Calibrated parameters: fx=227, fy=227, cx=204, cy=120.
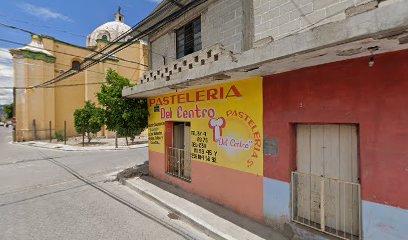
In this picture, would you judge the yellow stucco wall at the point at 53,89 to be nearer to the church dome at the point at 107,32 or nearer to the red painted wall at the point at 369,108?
the church dome at the point at 107,32

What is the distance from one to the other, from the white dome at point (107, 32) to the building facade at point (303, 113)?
29.5 m

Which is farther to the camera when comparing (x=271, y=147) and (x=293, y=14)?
(x=293, y=14)

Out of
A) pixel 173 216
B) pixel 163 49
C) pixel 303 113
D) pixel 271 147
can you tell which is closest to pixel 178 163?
pixel 173 216

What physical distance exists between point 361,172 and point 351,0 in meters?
2.85

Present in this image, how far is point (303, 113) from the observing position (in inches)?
154

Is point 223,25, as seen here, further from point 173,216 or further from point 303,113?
point 173,216

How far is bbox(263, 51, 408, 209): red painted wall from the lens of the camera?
2930 millimetres

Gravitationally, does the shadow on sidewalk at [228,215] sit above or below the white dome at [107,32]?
below

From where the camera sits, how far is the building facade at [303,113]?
2.93 metres


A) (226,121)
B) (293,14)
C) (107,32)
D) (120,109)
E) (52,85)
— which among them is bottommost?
(226,121)

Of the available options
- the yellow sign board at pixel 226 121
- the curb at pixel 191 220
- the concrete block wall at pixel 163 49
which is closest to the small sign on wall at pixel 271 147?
the yellow sign board at pixel 226 121

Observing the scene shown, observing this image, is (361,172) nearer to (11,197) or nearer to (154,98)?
(154,98)

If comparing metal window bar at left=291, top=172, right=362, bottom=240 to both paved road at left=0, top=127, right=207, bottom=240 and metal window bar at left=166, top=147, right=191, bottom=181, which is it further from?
metal window bar at left=166, top=147, right=191, bottom=181

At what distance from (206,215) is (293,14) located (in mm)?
4646
